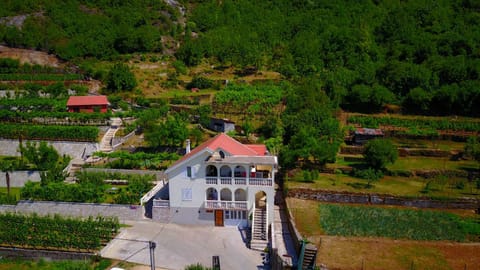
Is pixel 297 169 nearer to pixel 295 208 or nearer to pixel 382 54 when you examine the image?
pixel 295 208

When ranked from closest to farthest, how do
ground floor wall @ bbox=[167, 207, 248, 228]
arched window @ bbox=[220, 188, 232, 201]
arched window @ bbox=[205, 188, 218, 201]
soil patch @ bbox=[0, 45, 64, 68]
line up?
ground floor wall @ bbox=[167, 207, 248, 228], arched window @ bbox=[205, 188, 218, 201], arched window @ bbox=[220, 188, 232, 201], soil patch @ bbox=[0, 45, 64, 68]

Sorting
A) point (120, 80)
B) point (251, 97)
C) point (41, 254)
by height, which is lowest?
point (41, 254)

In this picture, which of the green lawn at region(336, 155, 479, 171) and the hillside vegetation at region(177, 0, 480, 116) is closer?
the green lawn at region(336, 155, 479, 171)

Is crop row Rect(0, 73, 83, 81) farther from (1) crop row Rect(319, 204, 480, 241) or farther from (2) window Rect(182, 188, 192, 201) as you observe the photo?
(1) crop row Rect(319, 204, 480, 241)

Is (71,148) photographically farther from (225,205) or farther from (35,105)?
(225,205)

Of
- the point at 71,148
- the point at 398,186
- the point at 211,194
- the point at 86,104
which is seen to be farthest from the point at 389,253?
the point at 86,104

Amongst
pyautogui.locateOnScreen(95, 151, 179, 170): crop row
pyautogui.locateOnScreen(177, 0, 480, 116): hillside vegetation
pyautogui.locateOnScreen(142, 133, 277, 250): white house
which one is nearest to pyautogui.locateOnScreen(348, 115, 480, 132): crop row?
pyautogui.locateOnScreen(177, 0, 480, 116): hillside vegetation

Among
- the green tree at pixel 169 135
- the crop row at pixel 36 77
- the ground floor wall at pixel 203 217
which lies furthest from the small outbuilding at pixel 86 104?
the ground floor wall at pixel 203 217
